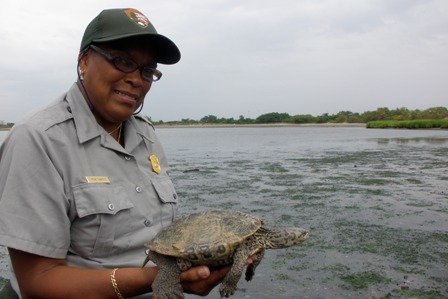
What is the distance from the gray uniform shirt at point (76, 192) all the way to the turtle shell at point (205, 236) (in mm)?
145

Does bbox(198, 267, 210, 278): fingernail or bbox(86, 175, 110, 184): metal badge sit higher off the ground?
bbox(86, 175, 110, 184): metal badge

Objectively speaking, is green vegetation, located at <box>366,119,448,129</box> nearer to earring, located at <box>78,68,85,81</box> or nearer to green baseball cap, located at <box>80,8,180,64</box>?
green baseball cap, located at <box>80,8,180,64</box>

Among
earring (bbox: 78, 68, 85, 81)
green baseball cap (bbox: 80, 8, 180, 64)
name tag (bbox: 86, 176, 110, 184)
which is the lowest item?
name tag (bbox: 86, 176, 110, 184)

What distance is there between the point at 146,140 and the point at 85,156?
80 cm

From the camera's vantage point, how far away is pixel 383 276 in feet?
21.2

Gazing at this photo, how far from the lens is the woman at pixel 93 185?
2396 mm

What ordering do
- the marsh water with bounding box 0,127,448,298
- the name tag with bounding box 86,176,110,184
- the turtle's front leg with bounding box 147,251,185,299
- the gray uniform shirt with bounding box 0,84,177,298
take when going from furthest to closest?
the marsh water with bounding box 0,127,448,298 → the turtle's front leg with bounding box 147,251,185,299 → the name tag with bounding box 86,176,110,184 → the gray uniform shirt with bounding box 0,84,177,298

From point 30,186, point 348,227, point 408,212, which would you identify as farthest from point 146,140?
point 408,212

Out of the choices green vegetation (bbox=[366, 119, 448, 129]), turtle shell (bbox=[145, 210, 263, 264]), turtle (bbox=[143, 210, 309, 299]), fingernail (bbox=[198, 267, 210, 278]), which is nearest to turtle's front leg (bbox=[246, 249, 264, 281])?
turtle (bbox=[143, 210, 309, 299])

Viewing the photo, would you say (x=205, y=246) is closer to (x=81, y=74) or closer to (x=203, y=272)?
(x=203, y=272)

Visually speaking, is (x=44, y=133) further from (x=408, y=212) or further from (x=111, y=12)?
(x=408, y=212)

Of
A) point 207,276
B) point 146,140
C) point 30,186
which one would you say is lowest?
point 207,276

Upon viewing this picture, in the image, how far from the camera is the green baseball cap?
106 inches

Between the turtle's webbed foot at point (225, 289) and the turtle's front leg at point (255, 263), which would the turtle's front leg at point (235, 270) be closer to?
the turtle's webbed foot at point (225, 289)
